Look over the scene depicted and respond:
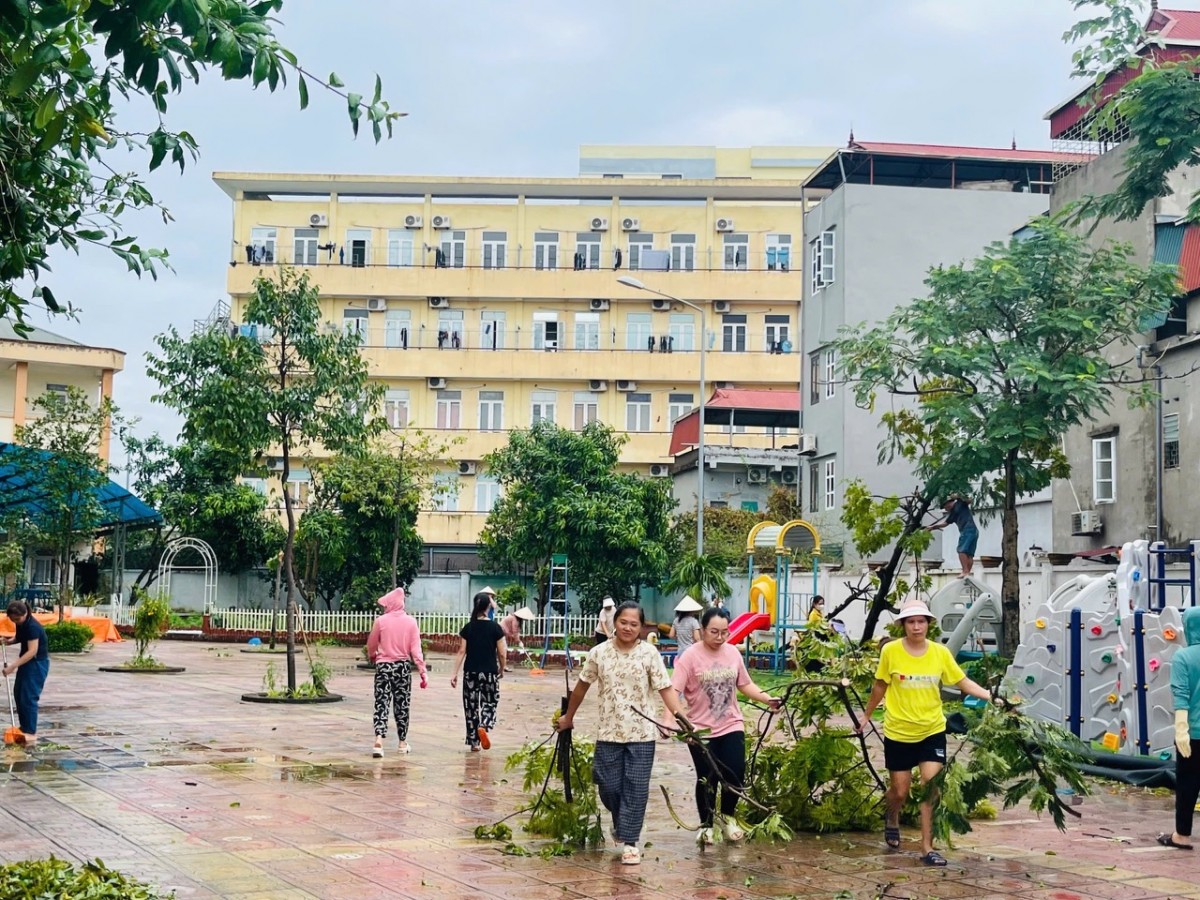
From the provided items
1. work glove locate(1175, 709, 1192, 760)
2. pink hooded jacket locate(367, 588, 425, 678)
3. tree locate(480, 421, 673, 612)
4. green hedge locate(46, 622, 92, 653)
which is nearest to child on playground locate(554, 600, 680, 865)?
work glove locate(1175, 709, 1192, 760)

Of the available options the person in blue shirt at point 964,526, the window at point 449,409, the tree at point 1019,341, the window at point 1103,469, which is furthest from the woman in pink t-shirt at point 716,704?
the window at point 449,409

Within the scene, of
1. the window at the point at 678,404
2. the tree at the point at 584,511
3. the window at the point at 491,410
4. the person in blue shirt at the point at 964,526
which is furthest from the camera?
the window at the point at 491,410

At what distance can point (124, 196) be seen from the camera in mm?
9695

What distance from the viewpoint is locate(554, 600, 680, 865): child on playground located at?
897cm

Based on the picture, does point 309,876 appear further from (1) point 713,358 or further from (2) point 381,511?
(1) point 713,358

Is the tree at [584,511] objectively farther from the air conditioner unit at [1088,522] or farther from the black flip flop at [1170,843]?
the black flip flop at [1170,843]

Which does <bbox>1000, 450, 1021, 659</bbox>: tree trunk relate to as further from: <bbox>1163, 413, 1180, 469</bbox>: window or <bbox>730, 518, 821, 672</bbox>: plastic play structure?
<bbox>730, 518, 821, 672</bbox>: plastic play structure

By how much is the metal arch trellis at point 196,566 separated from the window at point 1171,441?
27456 millimetres

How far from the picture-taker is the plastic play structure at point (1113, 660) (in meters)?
14.2

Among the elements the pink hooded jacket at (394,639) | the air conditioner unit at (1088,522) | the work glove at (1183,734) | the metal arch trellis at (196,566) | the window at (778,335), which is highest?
the window at (778,335)

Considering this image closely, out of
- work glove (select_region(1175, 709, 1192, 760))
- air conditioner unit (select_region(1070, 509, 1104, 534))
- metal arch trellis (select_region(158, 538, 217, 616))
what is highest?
air conditioner unit (select_region(1070, 509, 1104, 534))

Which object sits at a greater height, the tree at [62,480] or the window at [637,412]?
the window at [637,412]

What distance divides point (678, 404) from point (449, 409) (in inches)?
358

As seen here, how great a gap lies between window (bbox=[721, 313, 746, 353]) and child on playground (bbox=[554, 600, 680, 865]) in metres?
47.4
